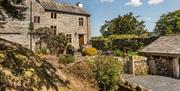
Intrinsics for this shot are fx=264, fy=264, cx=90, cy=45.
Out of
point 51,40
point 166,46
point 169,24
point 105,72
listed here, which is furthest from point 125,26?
point 105,72

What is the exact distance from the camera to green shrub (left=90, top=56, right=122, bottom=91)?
13.1m

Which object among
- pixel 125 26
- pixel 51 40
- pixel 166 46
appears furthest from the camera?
pixel 125 26

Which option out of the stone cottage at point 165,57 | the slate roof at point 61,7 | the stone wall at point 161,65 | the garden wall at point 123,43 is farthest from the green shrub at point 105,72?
the slate roof at point 61,7

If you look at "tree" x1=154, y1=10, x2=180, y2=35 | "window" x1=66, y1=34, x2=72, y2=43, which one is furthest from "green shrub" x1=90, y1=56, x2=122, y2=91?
"tree" x1=154, y1=10, x2=180, y2=35

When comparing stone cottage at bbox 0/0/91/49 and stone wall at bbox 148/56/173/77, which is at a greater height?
stone cottage at bbox 0/0/91/49

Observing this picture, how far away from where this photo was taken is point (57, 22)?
1468 inches

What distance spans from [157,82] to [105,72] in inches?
280

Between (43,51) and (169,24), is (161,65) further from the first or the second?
(169,24)

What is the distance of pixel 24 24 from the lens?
3366 cm

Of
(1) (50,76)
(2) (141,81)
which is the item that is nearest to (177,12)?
(2) (141,81)

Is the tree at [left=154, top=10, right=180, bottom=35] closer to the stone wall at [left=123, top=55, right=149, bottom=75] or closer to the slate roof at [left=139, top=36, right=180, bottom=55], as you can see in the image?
the slate roof at [left=139, top=36, right=180, bottom=55]

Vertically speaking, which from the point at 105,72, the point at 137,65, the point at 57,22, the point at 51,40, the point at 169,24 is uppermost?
the point at 169,24

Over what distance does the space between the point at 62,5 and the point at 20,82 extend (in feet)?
104

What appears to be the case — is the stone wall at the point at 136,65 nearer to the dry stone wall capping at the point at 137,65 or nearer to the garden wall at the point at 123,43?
the dry stone wall capping at the point at 137,65
